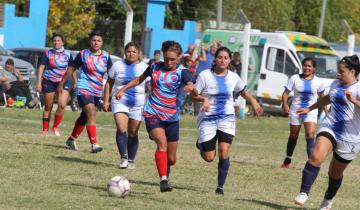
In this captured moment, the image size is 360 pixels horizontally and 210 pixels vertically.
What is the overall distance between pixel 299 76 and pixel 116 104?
3.47m

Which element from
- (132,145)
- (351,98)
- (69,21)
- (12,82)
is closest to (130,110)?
(132,145)

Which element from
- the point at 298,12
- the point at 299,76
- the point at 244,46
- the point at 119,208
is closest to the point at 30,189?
the point at 119,208

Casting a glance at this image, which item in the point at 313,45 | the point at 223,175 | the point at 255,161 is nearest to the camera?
the point at 223,175

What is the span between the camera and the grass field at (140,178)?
10.7m

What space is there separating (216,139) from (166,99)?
0.85 metres

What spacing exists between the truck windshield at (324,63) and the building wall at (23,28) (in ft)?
37.0

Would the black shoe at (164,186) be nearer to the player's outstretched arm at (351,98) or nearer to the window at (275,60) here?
the player's outstretched arm at (351,98)

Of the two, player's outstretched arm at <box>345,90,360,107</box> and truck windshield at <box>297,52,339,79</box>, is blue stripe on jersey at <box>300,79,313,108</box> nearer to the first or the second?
player's outstretched arm at <box>345,90,360,107</box>

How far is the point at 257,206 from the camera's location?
36.2ft

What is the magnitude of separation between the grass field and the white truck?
34.1 feet

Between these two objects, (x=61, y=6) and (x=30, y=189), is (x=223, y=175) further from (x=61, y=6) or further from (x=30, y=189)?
(x=61, y=6)

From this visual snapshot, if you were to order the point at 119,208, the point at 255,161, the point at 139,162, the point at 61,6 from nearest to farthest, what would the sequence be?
the point at 119,208 → the point at 139,162 → the point at 255,161 → the point at 61,6

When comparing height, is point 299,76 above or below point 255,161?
above

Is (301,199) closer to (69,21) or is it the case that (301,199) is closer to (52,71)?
(52,71)
